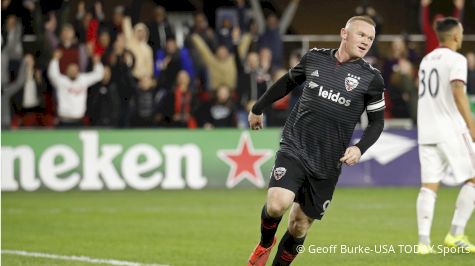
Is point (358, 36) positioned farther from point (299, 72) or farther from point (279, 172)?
point (279, 172)

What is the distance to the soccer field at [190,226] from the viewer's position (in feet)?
37.7

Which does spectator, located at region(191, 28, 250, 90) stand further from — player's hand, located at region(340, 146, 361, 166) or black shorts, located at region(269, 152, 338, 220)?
player's hand, located at region(340, 146, 361, 166)

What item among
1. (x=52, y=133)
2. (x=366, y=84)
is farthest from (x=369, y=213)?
(x=366, y=84)

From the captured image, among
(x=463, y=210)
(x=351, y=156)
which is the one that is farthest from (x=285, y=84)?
(x=463, y=210)

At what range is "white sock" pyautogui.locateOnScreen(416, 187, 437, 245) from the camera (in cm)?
1187

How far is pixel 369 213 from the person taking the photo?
17031 millimetres

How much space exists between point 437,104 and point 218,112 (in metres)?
10.5

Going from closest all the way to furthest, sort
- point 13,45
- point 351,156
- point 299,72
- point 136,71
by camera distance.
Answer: point 351,156 → point 299,72 → point 13,45 → point 136,71

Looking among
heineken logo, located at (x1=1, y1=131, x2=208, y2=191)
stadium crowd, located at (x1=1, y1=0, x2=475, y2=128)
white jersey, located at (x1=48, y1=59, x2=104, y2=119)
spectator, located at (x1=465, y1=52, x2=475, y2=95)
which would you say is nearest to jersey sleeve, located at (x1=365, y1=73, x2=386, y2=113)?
heineken logo, located at (x1=1, y1=131, x2=208, y2=191)

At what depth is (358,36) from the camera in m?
9.23

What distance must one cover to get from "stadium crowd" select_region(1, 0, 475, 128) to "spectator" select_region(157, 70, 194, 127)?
20mm

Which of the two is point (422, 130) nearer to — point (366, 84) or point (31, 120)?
point (366, 84)

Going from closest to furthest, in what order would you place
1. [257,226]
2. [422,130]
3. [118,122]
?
[422,130], [257,226], [118,122]

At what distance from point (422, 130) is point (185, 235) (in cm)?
338
